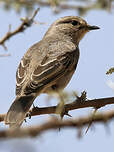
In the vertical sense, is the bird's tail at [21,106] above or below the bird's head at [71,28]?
below

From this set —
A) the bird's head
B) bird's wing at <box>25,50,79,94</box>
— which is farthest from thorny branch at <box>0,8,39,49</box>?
the bird's head

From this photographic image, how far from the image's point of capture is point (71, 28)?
6.87m

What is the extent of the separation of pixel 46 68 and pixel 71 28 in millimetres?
2562

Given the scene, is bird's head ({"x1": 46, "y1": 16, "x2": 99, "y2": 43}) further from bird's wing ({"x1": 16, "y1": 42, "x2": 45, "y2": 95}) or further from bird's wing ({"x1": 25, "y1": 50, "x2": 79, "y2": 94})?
bird's wing ({"x1": 25, "y1": 50, "x2": 79, "y2": 94})

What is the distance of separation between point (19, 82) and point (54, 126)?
370 centimetres

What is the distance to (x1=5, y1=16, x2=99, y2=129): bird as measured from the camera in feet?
12.8

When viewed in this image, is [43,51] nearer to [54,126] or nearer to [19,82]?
[19,82]

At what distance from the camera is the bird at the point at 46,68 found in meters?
3.89

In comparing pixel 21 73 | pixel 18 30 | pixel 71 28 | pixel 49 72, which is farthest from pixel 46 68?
pixel 71 28

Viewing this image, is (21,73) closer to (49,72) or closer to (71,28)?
(49,72)

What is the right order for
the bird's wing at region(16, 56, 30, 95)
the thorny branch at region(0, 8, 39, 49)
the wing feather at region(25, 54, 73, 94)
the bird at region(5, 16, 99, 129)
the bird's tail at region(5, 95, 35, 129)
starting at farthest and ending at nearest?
the bird's wing at region(16, 56, 30, 95) → the wing feather at region(25, 54, 73, 94) → the bird at region(5, 16, 99, 129) → the bird's tail at region(5, 95, 35, 129) → the thorny branch at region(0, 8, 39, 49)

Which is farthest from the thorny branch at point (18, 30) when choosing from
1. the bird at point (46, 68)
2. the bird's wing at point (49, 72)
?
the bird's wing at point (49, 72)

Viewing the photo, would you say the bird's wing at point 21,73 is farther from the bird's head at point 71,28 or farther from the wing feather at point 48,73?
the bird's head at point 71,28

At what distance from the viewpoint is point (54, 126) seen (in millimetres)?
750
